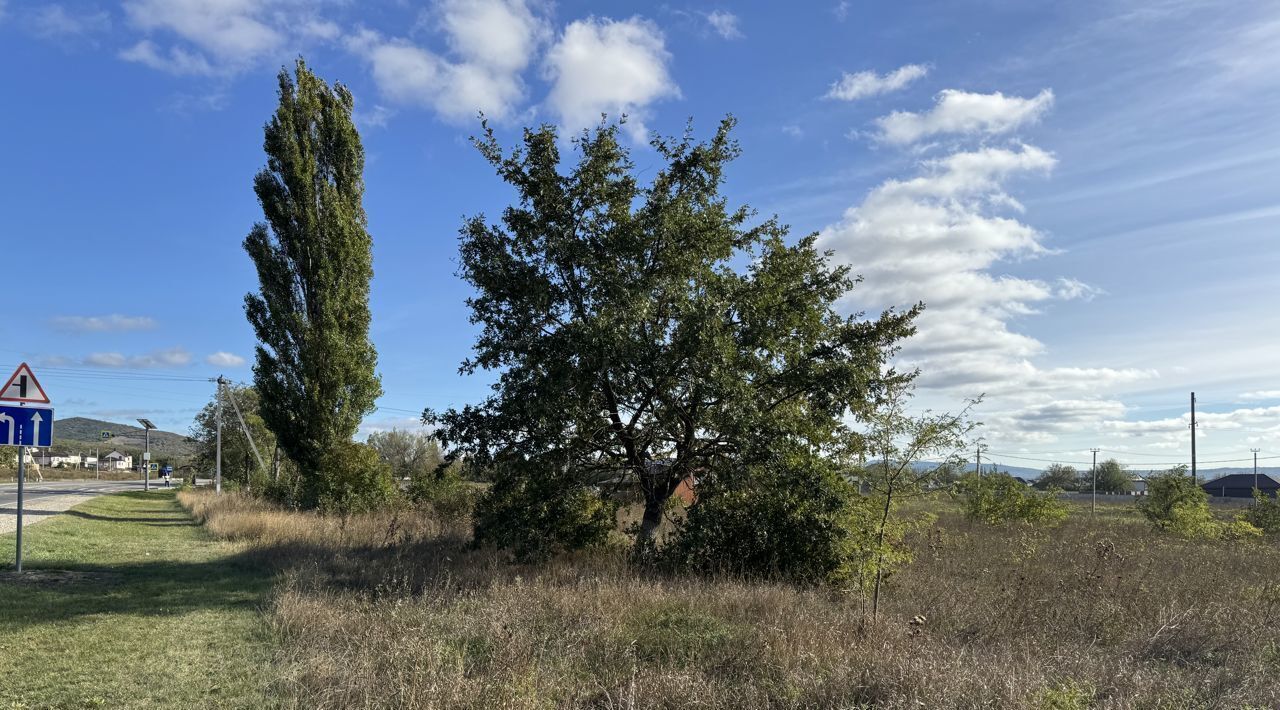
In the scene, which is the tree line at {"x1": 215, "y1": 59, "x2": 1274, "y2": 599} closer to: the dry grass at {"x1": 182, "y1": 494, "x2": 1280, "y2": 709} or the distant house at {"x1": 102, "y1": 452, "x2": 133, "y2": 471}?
the dry grass at {"x1": 182, "y1": 494, "x2": 1280, "y2": 709}

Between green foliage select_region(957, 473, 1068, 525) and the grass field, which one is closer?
the grass field

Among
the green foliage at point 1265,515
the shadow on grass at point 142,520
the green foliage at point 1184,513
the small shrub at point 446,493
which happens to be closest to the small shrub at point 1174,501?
the green foliage at point 1184,513

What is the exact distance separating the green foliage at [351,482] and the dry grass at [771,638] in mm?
→ 11277

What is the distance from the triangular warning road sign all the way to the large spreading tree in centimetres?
649

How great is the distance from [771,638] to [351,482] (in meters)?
20.6

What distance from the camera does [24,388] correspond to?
12.0m

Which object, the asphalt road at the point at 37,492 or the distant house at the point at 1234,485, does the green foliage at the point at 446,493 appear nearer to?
the asphalt road at the point at 37,492

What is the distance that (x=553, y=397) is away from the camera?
414 inches

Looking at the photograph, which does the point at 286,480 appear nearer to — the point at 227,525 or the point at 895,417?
the point at 227,525

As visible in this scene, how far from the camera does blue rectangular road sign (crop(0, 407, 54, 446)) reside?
11.7 m

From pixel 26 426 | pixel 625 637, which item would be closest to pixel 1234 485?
pixel 625 637

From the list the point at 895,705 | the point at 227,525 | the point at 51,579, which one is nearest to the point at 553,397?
the point at 895,705

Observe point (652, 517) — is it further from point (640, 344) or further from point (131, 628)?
point (131, 628)

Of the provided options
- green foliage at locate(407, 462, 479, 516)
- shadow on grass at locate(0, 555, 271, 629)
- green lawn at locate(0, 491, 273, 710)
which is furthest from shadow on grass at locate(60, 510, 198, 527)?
shadow on grass at locate(0, 555, 271, 629)
